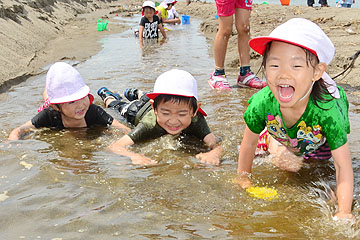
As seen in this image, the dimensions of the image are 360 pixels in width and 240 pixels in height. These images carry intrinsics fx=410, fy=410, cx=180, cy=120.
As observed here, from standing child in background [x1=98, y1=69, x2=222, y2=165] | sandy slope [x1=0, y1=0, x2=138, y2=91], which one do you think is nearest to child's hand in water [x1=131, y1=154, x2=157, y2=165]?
standing child in background [x1=98, y1=69, x2=222, y2=165]

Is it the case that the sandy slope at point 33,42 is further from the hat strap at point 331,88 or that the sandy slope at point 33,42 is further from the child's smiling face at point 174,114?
the hat strap at point 331,88

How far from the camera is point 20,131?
3.73 meters

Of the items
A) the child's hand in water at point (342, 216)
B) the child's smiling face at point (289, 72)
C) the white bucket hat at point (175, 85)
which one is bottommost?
the child's hand in water at point (342, 216)

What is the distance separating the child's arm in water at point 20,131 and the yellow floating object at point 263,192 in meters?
2.20

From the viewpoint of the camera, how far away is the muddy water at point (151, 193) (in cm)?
203

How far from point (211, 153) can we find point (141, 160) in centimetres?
56

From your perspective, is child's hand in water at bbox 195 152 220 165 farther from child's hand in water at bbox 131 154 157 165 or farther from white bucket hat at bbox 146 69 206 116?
white bucket hat at bbox 146 69 206 116

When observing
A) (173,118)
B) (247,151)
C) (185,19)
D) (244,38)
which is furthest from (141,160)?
(185,19)

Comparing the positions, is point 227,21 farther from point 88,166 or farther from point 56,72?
point 88,166

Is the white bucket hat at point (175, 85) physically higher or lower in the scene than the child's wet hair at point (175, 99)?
higher

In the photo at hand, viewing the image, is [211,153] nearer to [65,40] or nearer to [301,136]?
[301,136]

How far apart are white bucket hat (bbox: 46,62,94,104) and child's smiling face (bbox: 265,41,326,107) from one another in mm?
2081

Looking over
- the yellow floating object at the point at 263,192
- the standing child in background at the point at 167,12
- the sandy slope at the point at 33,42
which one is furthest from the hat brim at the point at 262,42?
the standing child in background at the point at 167,12

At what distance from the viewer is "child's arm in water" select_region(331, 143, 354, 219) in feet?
7.08
